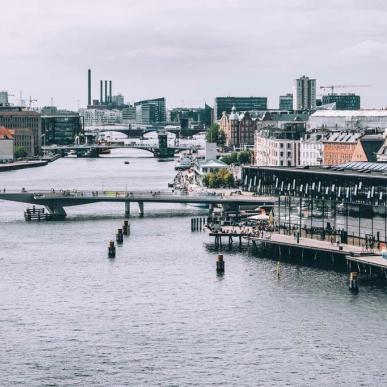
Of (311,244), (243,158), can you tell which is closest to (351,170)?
(311,244)

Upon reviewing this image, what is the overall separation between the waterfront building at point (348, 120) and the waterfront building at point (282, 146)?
903 cm

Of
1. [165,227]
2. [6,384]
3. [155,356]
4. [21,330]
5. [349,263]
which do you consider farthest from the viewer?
[165,227]

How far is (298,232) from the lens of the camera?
65500 millimetres

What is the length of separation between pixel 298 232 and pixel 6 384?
28321 millimetres

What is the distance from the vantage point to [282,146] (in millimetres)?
118625

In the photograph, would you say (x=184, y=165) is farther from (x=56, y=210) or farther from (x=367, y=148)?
(x=56, y=210)

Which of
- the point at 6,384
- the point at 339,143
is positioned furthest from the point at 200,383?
the point at 339,143

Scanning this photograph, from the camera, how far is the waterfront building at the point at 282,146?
11788 cm

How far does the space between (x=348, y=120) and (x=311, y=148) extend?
2168cm

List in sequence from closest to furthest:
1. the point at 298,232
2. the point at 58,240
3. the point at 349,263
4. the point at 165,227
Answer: the point at 349,263 < the point at 298,232 < the point at 58,240 < the point at 165,227

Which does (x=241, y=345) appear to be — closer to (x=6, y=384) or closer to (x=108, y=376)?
(x=108, y=376)

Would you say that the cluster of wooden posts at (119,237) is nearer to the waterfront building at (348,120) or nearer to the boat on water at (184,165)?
the waterfront building at (348,120)

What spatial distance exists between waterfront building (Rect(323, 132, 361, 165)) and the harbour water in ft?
129

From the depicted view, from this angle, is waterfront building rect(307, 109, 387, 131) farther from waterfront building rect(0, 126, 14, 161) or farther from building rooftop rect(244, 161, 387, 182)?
building rooftop rect(244, 161, 387, 182)
